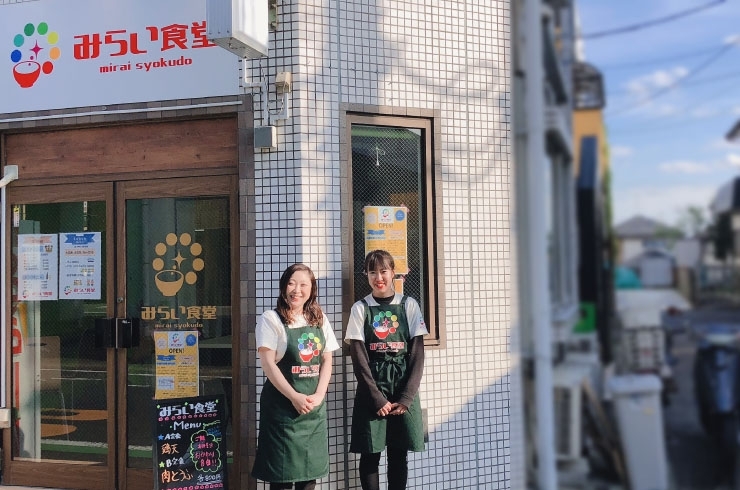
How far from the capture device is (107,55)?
498cm

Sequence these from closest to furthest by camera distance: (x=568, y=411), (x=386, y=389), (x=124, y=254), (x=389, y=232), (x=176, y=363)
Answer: (x=568, y=411) → (x=386, y=389) → (x=389, y=232) → (x=176, y=363) → (x=124, y=254)

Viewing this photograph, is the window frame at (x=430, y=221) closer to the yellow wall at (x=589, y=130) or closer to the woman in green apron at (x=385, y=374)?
the woman in green apron at (x=385, y=374)

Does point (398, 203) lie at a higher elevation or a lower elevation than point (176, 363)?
higher

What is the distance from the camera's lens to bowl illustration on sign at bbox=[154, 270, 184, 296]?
5020mm

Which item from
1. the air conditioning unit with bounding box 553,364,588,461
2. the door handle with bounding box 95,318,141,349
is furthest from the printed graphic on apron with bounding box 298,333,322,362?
the air conditioning unit with bounding box 553,364,588,461

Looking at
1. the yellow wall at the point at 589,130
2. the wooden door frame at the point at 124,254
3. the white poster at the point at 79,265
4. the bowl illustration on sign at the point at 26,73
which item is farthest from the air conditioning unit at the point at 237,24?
the yellow wall at the point at 589,130

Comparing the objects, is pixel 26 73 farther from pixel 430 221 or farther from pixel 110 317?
pixel 430 221

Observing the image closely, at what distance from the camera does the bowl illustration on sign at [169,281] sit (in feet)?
16.5

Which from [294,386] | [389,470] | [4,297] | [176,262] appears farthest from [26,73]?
[389,470]

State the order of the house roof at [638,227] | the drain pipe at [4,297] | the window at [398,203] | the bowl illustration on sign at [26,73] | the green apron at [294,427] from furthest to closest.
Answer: the drain pipe at [4,297] < the bowl illustration on sign at [26,73] < the window at [398,203] < the green apron at [294,427] < the house roof at [638,227]

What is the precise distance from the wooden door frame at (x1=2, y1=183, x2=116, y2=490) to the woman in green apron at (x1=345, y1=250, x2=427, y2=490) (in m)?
2.04

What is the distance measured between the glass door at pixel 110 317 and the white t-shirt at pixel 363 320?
3.65 feet

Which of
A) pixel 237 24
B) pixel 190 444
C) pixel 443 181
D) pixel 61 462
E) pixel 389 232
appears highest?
pixel 237 24

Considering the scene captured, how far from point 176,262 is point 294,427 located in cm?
178
